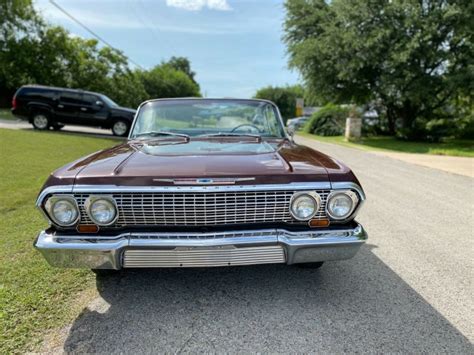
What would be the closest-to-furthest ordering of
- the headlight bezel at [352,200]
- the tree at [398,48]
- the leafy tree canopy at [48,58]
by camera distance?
the headlight bezel at [352,200]
the tree at [398,48]
the leafy tree canopy at [48,58]

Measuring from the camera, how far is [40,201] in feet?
8.32

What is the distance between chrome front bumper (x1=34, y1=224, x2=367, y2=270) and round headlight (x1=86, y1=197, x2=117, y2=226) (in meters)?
0.11

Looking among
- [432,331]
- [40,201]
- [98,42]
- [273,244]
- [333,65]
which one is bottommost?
[432,331]

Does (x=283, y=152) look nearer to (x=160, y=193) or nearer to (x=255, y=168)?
(x=255, y=168)

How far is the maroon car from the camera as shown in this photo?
97.8 inches

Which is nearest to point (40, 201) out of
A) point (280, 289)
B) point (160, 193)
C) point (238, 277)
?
point (160, 193)

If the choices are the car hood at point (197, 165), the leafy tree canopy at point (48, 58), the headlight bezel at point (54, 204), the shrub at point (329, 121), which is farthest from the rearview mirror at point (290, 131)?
the leafy tree canopy at point (48, 58)

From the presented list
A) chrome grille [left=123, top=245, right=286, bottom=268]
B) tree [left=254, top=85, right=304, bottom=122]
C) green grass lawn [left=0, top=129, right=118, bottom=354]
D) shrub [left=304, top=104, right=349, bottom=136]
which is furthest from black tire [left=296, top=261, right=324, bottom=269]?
tree [left=254, top=85, right=304, bottom=122]

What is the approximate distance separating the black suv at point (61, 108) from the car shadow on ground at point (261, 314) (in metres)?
11.9

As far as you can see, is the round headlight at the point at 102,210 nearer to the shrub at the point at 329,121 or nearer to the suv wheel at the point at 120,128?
the suv wheel at the point at 120,128

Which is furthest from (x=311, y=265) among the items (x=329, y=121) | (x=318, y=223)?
(x=329, y=121)

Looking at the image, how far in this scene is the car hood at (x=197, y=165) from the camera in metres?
2.51

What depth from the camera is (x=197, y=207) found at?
99.0 inches

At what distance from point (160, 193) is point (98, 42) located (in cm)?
2955
